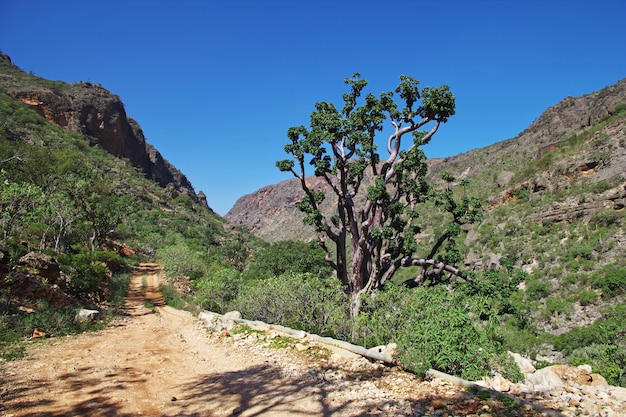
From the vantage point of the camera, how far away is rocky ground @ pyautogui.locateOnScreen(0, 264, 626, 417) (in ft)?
13.5

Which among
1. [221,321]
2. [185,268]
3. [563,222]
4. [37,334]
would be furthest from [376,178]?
[563,222]

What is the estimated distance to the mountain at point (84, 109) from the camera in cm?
6328

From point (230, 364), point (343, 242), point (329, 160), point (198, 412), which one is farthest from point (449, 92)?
point (198, 412)

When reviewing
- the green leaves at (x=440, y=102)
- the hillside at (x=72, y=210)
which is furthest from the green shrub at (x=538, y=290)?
the hillside at (x=72, y=210)

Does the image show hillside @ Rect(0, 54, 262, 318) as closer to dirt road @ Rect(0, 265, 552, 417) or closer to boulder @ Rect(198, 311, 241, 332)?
dirt road @ Rect(0, 265, 552, 417)

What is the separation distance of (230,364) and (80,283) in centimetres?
917

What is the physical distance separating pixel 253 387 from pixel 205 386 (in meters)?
0.76

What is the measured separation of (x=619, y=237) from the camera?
2000 centimetres

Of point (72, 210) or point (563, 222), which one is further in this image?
point (563, 222)

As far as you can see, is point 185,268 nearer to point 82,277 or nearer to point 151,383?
point 82,277

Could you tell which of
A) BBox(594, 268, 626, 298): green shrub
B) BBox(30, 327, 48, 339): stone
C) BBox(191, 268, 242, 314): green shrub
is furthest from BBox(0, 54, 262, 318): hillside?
BBox(594, 268, 626, 298): green shrub

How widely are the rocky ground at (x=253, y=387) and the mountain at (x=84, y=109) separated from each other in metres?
73.8

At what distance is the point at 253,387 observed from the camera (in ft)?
17.0

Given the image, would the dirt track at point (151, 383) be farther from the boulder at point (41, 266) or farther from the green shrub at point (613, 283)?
the green shrub at point (613, 283)
